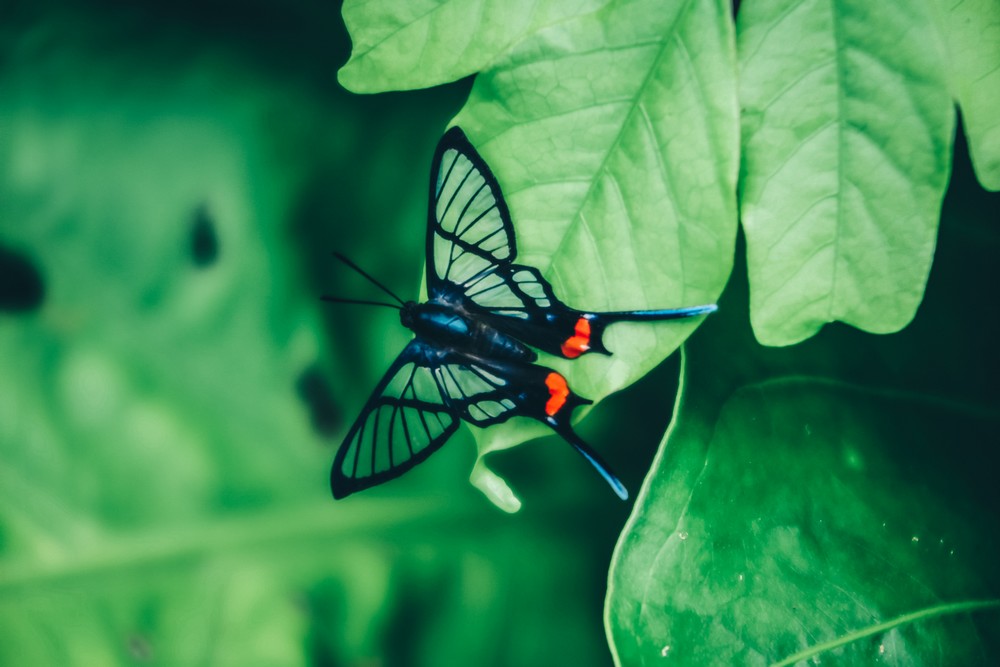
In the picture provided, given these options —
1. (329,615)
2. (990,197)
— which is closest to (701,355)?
(990,197)

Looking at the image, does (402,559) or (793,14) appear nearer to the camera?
(793,14)

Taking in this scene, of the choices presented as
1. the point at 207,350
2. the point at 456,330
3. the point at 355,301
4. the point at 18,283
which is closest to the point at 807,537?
the point at 456,330

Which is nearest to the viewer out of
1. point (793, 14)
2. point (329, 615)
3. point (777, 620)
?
point (793, 14)

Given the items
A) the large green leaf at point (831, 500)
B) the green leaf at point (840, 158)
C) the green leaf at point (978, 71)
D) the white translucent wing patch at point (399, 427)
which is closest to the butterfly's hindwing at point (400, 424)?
the white translucent wing patch at point (399, 427)

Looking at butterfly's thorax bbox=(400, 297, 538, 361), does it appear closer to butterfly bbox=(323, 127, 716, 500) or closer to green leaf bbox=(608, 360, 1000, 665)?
butterfly bbox=(323, 127, 716, 500)

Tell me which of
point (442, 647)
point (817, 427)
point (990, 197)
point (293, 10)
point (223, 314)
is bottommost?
point (442, 647)

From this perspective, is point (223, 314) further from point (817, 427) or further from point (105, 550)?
point (817, 427)

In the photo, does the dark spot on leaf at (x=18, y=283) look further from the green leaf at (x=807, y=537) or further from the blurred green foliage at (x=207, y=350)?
the green leaf at (x=807, y=537)
